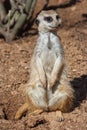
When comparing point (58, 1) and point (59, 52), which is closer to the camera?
point (59, 52)

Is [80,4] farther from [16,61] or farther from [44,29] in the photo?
[44,29]

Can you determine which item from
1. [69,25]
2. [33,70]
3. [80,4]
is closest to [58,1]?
[80,4]

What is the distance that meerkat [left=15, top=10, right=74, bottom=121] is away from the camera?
5.08 meters

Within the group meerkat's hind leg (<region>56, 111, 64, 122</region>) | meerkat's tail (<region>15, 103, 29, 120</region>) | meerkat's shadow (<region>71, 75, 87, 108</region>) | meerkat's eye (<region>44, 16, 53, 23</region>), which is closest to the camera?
meerkat's eye (<region>44, 16, 53, 23</region>)

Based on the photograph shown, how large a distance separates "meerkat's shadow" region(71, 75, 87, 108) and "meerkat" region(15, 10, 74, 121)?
0.35m

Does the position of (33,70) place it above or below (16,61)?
above

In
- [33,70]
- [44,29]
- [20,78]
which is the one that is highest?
[44,29]

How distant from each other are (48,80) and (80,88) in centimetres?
84

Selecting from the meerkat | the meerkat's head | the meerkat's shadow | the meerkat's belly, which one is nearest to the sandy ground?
the meerkat's shadow

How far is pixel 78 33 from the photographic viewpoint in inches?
286

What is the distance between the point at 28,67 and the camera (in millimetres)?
6395

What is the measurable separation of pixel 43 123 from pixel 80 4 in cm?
378

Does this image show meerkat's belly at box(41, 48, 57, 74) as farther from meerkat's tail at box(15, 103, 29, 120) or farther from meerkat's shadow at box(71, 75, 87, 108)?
meerkat's shadow at box(71, 75, 87, 108)

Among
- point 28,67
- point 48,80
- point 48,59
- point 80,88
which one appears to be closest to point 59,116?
point 48,80
